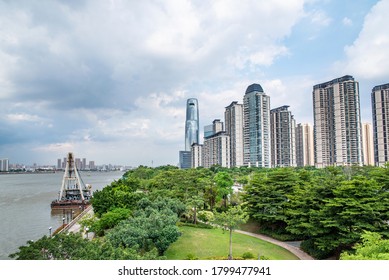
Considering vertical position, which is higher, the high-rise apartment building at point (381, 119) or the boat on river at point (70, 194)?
the high-rise apartment building at point (381, 119)

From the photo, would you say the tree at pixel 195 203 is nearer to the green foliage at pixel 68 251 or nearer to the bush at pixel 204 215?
the bush at pixel 204 215

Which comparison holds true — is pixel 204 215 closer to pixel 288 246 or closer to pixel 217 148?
pixel 288 246

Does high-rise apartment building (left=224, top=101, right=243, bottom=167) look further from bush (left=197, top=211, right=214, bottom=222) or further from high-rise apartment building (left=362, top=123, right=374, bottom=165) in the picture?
bush (left=197, top=211, right=214, bottom=222)

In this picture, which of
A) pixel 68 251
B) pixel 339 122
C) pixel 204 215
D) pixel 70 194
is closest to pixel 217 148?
pixel 339 122

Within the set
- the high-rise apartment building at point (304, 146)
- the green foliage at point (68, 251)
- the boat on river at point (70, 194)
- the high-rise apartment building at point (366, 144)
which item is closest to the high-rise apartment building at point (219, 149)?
the high-rise apartment building at point (304, 146)
